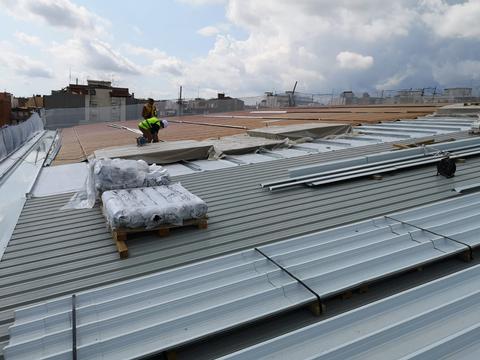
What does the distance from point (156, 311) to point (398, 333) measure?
75.5 inches

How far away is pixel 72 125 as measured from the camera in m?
33.3

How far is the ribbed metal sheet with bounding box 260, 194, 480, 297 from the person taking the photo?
3.56 m

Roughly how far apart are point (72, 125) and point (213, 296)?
111 ft

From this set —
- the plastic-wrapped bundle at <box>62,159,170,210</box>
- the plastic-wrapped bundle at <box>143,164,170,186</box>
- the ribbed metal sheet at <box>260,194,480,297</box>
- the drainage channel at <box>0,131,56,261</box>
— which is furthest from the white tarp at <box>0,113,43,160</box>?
the ribbed metal sheet at <box>260,194,480,297</box>

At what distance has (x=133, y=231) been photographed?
450 centimetres

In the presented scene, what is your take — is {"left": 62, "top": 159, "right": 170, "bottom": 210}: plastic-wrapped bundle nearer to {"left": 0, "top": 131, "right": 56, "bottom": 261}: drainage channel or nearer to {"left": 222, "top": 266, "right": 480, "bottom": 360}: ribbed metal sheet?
{"left": 0, "top": 131, "right": 56, "bottom": 261}: drainage channel

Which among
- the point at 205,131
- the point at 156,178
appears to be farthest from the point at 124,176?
the point at 205,131

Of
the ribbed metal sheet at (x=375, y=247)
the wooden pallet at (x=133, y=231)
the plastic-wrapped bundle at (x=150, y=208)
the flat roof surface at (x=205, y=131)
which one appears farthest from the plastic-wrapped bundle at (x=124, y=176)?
the flat roof surface at (x=205, y=131)

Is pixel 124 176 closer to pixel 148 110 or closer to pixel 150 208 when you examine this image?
pixel 150 208

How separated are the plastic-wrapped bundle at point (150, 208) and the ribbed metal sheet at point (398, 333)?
2337 millimetres

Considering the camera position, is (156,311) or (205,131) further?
(205,131)

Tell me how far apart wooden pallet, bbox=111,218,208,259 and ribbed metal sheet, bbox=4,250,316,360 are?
770 millimetres

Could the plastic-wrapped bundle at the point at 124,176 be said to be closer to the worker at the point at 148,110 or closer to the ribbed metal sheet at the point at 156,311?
the ribbed metal sheet at the point at 156,311

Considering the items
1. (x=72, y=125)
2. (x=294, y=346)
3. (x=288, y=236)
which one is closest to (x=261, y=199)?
(x=288, y=236)
